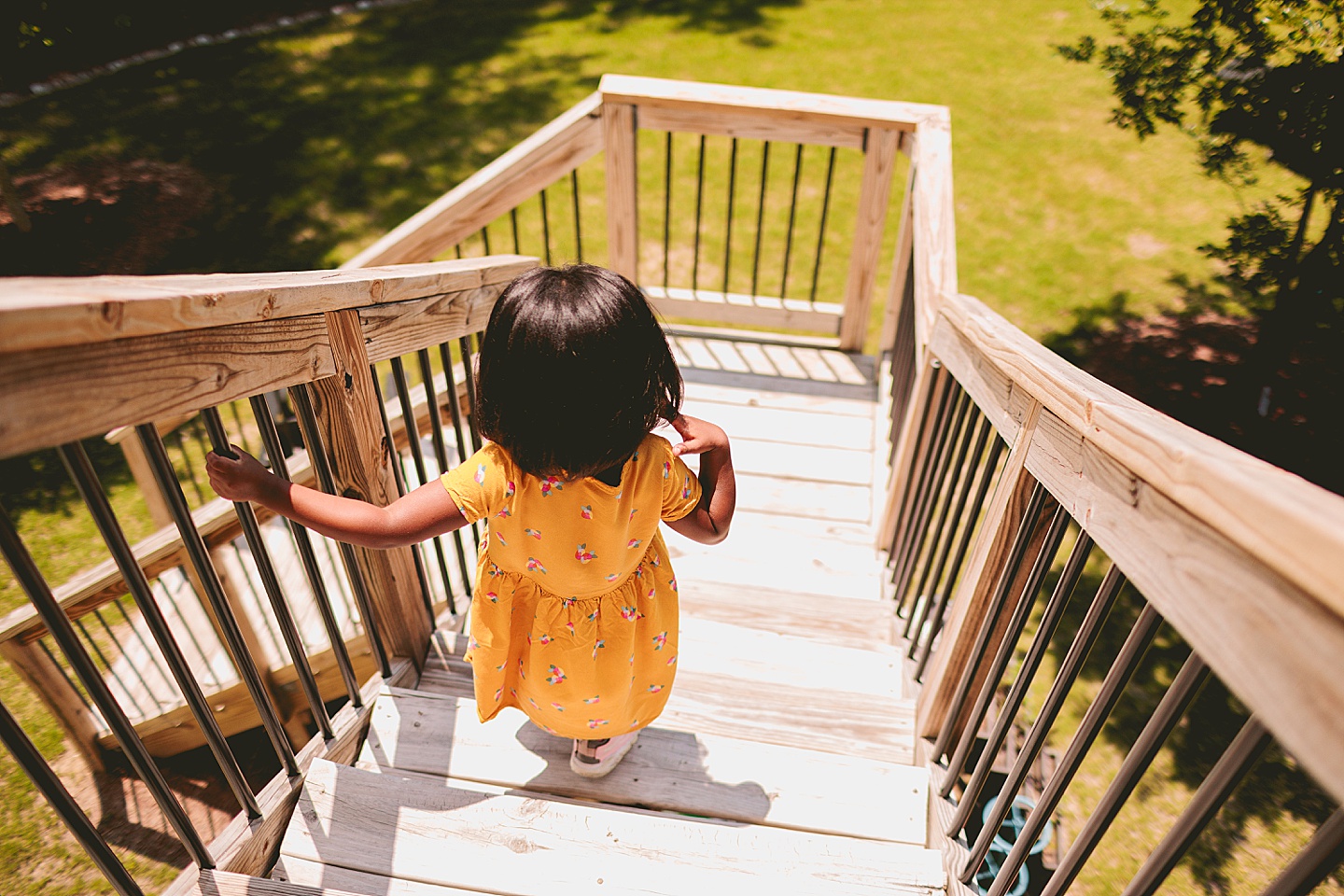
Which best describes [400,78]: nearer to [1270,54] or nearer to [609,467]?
[1270,54]

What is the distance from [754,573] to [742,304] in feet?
5.85

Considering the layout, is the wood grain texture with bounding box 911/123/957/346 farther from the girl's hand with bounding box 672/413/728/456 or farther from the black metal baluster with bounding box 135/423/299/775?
the black metal baluster with bounding box 135/423/299/775

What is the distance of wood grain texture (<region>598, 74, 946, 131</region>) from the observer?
3.50 m

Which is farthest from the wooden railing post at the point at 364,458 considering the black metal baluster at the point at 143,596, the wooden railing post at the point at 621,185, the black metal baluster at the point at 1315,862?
the wooden railing post at the point at 621,185

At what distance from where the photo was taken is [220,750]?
4.70ft

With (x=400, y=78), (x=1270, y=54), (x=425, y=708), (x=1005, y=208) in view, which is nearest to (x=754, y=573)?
(x=425, y=708)

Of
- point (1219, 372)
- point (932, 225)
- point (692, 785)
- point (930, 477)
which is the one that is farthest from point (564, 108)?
point (692, 785)

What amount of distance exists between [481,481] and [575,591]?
0.34 m

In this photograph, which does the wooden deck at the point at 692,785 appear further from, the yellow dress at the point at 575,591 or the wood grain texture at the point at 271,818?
the yellow dress at the point at 575,591

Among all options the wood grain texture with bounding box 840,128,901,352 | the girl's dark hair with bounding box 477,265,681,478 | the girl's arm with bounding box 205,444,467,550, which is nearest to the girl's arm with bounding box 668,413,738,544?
the girl's dark hair with bounding box 477,265,681,478

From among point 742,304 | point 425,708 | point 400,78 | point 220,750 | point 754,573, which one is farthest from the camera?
point 400,78

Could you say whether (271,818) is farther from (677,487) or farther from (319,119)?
(319,119)

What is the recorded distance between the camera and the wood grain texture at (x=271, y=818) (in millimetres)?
1459

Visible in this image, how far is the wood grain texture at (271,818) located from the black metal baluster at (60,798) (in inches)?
4.3
